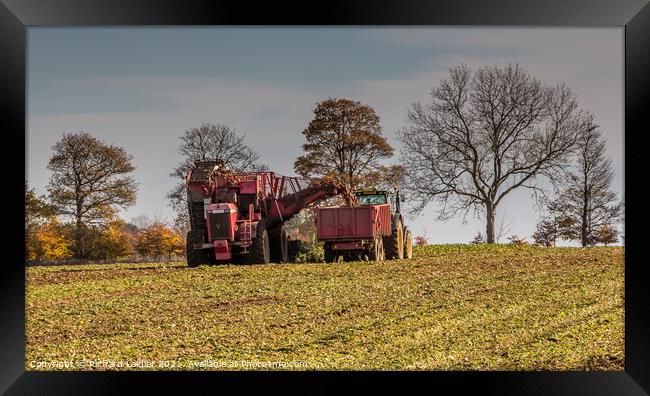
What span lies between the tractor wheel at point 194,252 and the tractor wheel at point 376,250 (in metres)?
3.08

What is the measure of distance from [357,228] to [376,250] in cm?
61

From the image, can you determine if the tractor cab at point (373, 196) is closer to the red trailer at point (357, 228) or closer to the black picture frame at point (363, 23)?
the red trailer at point (357, 228)

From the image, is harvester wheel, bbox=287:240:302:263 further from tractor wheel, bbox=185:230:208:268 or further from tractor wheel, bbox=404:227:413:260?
tractor wheel, bbox=404:227:413:260

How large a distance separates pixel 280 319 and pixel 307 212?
24.4 ft

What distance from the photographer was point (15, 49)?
5.54 m

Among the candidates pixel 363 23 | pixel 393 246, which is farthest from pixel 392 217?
pixel 363 23

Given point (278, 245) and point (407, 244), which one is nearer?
point (278, 245)

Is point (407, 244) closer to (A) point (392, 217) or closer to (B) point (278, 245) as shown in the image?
(A) point (392, 217)

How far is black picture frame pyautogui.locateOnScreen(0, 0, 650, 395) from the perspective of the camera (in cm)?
530

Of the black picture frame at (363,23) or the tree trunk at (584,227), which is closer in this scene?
the black picture frame at (363,23)

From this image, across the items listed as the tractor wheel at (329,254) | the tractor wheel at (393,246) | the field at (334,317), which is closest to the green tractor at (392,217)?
the tractor wheel at (393,246)

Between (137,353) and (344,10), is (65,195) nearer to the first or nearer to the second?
(137,353)

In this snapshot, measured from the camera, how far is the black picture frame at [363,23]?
530 centimetres

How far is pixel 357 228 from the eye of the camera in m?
14.8
